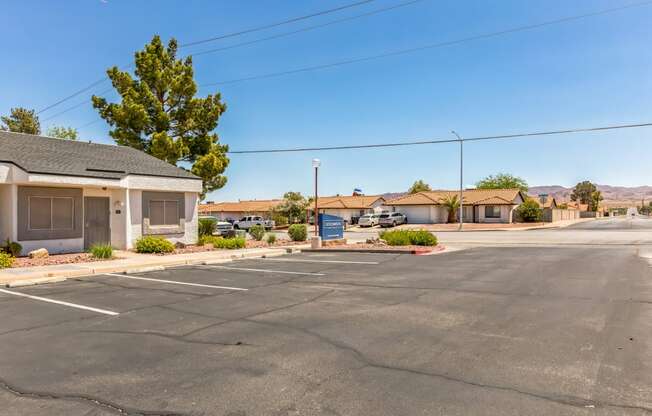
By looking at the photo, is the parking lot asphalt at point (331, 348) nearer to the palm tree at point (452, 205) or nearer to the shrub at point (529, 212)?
the palm tree at point (452, 205)

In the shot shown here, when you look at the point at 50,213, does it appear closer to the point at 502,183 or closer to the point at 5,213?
the point at 5,213

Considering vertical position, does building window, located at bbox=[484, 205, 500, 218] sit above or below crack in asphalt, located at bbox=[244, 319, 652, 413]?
above

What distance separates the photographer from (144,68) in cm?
3222

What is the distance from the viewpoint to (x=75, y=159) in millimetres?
20688

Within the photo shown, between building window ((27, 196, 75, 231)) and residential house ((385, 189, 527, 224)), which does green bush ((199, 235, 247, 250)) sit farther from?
residential house ((385, 189, 527, 224))

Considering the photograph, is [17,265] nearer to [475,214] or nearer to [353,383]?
[353,383]

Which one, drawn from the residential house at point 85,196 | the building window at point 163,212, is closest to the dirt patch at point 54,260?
the residential house at point 85,196

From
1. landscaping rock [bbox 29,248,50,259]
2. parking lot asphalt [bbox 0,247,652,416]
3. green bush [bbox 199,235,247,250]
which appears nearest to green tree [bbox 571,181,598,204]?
green bush [bbox 199,235,247,250]

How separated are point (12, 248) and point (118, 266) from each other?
4.76 m

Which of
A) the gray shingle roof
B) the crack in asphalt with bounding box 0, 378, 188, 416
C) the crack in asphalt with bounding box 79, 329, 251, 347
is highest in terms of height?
the gray shingle roof

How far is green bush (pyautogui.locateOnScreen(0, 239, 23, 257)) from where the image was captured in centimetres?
1694

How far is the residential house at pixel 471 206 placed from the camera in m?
60.4

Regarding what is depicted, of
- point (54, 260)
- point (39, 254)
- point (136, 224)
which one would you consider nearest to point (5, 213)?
point (39, 254)

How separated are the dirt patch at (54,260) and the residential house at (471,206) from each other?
5057 centimetres
